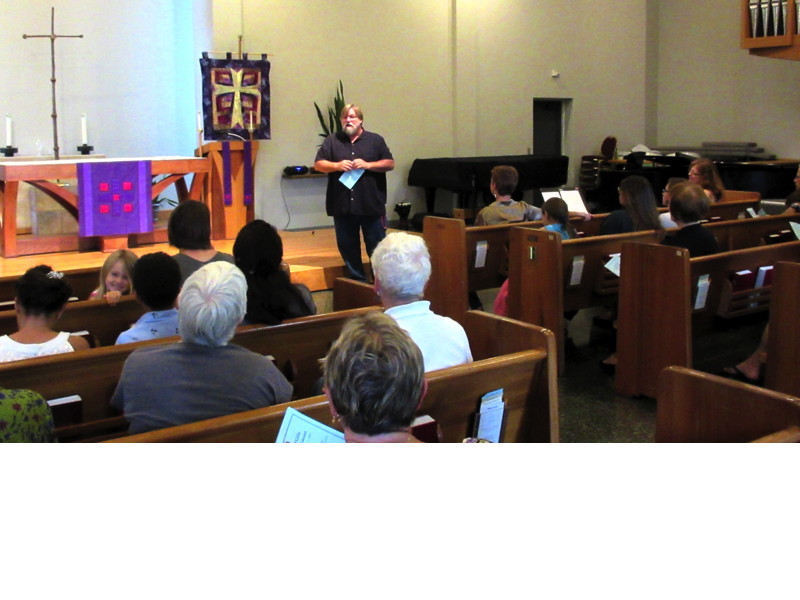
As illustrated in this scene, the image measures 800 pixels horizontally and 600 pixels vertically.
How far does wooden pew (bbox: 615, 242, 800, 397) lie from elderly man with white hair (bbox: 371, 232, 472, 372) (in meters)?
1.73

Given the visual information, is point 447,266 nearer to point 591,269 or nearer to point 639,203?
point 591,269

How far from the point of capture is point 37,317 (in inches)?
110

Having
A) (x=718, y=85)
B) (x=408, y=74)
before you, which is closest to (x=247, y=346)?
(x=408, y=74)

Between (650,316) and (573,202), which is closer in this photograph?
(650,316)

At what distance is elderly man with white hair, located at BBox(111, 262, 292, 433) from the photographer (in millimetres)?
2150

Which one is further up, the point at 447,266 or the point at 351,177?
the point at 351,177

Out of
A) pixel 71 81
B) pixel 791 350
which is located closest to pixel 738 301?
pixel 791 350

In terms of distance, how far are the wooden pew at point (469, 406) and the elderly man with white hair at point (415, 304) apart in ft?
0.42

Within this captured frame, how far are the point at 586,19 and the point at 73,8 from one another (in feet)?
20.9

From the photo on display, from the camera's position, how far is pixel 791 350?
12.3 feet

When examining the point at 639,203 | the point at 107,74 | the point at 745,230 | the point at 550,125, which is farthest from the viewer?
the point at 550,125

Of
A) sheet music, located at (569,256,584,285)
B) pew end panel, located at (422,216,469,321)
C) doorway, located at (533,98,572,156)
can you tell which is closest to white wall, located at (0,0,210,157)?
pew end panel, located at (422,216,469,321)

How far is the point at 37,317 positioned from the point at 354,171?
330 centimetres

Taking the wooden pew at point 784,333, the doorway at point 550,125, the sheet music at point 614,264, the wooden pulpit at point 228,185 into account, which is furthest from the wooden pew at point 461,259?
the doorway at point 550,125
